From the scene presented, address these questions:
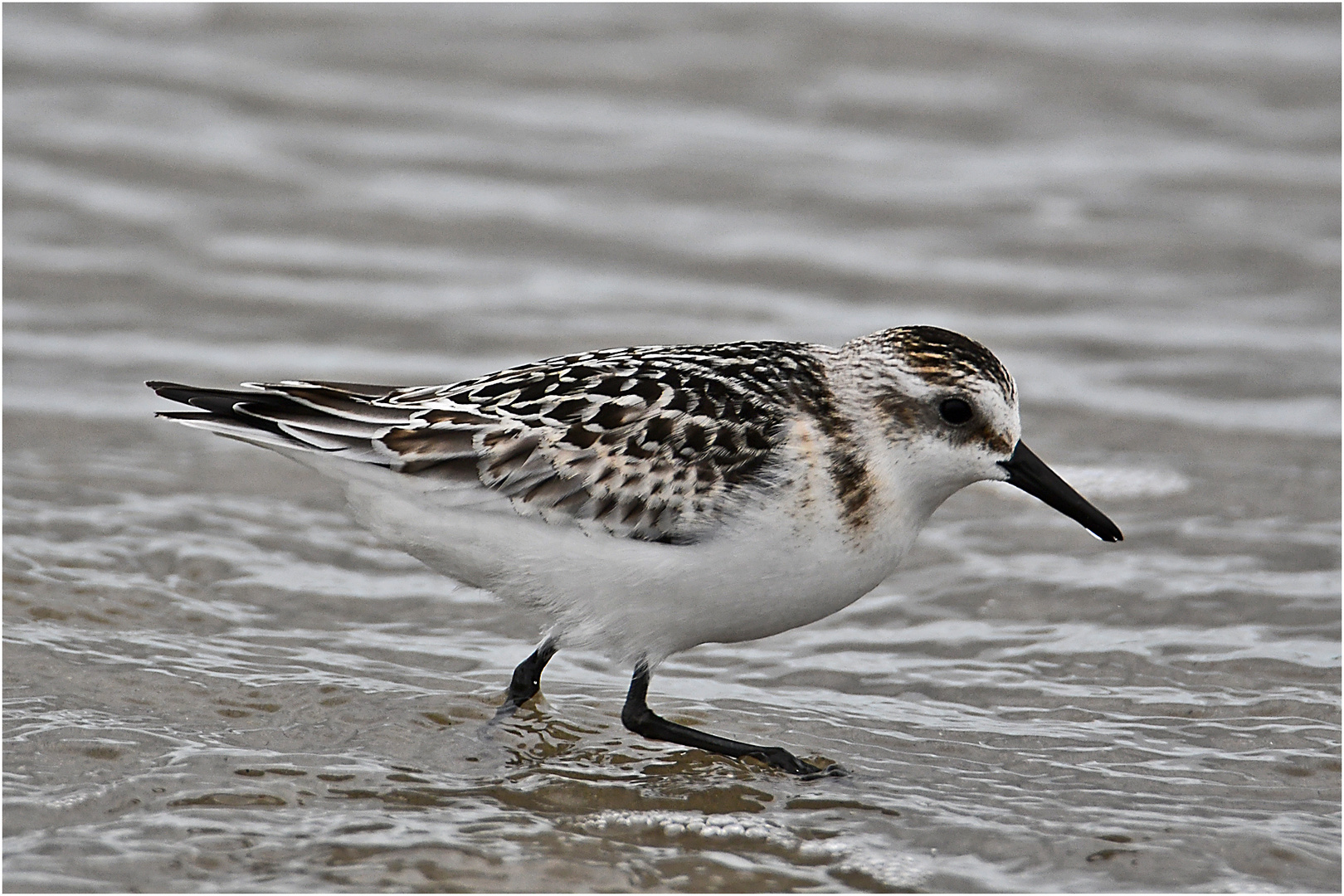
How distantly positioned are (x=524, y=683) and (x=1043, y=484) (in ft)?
6.08

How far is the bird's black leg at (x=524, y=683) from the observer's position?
578 cm

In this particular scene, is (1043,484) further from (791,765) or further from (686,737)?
(686,737)

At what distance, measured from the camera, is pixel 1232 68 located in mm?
12828

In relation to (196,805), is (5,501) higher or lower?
higher

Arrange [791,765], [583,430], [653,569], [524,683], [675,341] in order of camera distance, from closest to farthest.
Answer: [653,569]
[583,430]
[791,765]
[524,683]
[675,341]

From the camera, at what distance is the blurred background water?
518 centimetres

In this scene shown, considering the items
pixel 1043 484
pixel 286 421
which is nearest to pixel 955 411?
pixel 1043 484

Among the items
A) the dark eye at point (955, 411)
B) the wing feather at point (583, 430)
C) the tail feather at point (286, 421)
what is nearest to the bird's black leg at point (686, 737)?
the wing feather at point (583, 430)

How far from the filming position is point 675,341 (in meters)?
9.51

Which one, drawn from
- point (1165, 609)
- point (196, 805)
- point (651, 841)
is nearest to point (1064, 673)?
point (1165, 609)

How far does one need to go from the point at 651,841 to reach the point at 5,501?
3774 mm

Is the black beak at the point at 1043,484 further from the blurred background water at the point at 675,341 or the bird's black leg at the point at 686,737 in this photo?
the bird's black leg at the point at 686,737

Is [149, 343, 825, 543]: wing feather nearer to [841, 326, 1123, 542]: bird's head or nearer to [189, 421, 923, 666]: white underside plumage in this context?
[189, 421, 923, 666]: white underside plumage

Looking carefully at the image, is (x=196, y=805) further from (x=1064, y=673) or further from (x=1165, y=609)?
(x=1165, y=609)
